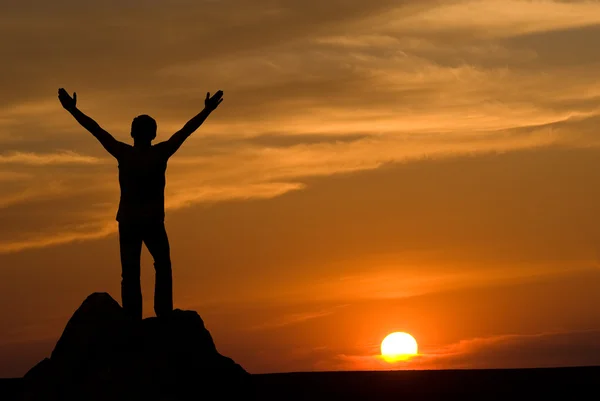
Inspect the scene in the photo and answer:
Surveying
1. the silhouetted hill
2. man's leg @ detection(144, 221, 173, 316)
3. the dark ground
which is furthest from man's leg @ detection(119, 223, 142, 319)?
the silhouetted hill

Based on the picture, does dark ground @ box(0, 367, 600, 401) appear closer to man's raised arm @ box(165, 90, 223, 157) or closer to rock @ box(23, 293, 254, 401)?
rock @ box(23, 293, 254, 401)

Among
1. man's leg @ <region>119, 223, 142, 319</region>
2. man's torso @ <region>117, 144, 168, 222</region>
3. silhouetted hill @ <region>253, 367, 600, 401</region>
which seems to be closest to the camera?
man's torso @ <region>117, 144, 168, 222</region>

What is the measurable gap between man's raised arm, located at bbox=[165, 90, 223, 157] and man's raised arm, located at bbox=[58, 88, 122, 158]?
948mm

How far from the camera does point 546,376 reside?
27906mm

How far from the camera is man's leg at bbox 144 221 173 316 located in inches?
774

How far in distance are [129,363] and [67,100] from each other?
4.89 meters

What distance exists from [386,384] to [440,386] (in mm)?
1541

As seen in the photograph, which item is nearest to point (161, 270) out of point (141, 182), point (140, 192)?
point (140, 192)

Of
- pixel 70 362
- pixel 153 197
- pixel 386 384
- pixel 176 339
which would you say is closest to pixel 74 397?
pixel 70 362

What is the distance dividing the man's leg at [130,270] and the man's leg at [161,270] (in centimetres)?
25

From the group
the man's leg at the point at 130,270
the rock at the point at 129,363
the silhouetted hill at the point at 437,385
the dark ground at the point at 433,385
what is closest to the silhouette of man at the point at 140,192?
the man's leg at the point at 130,270

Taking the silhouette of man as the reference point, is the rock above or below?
below

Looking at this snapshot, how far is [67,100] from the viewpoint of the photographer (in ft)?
64.3

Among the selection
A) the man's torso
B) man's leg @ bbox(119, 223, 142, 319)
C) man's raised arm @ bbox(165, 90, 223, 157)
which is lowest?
man's leg @ bbox(119, 223, 142, 319)
